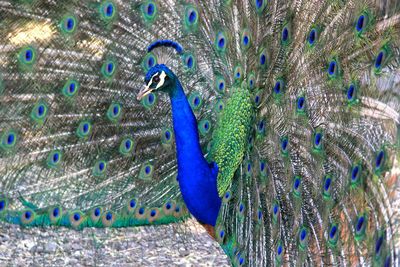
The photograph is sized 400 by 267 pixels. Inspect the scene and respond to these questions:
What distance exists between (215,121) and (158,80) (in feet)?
1.50

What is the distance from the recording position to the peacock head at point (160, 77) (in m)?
2.94

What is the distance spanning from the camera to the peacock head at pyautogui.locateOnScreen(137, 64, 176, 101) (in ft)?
9.66

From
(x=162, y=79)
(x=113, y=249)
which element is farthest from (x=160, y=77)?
(x=113, y=249)

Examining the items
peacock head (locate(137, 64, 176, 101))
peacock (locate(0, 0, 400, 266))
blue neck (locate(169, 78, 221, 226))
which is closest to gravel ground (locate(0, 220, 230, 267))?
peacock (locate(0, 0, 400, 266))

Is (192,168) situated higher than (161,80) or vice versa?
(161,80)

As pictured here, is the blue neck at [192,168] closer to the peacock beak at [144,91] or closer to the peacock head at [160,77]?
the peacock head at [160,77]

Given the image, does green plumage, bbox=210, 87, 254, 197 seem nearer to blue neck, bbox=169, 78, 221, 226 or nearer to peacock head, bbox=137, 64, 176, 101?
blue neck, bbox=169, 78, 221, 226

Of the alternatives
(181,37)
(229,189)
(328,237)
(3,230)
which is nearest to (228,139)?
(229,189)

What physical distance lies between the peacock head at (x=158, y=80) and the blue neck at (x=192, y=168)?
0.14 feet

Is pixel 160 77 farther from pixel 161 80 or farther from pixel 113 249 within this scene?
pixel 113 249

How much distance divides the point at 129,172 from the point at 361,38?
148 centimetres

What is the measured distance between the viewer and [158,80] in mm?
2967

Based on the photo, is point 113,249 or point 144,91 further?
point 113,249

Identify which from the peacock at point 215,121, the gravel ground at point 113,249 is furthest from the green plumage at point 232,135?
the gravel ground at point 113,249
